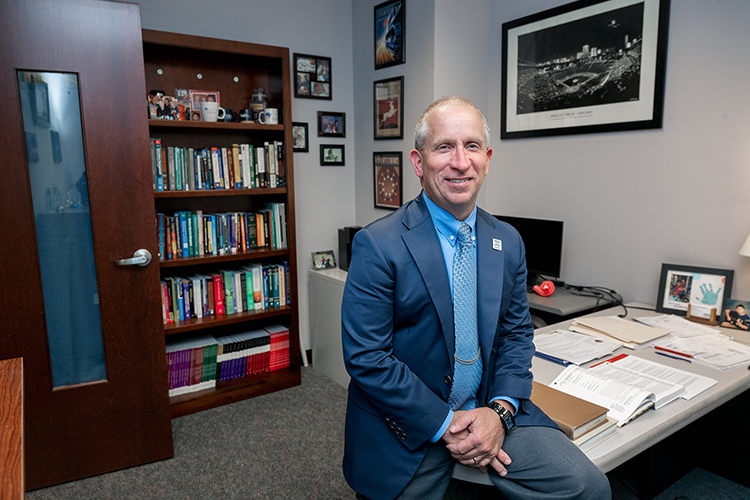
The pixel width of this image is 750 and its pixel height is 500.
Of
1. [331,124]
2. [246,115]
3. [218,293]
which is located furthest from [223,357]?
[331,124]

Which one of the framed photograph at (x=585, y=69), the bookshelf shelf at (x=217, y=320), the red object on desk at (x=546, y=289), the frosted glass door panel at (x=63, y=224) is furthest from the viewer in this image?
the bookshelf shelf at (x=217, y=320)

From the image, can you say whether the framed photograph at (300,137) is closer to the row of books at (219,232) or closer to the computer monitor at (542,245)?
the row of books at (219,232)

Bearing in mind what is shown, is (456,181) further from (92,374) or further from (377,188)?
(377,188)

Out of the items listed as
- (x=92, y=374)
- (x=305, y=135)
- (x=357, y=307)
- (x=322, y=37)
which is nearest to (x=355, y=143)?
(x=305, y=135)

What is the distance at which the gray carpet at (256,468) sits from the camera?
2115 mm

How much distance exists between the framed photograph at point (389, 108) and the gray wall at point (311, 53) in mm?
310

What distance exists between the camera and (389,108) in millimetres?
3229

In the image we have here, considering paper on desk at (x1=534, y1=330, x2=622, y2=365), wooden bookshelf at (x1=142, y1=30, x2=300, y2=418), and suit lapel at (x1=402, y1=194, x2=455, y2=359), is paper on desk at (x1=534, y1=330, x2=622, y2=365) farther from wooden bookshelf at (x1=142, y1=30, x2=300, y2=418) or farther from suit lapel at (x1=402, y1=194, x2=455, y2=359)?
wooden bookshelf at (x1=142, y1=30, x2=300, y2=418)

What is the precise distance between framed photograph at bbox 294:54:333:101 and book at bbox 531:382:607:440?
8.32 feet

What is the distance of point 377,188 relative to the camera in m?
3.42

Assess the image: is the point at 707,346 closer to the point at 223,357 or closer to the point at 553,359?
the point at 553,359

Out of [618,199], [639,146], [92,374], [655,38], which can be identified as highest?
[655,38]

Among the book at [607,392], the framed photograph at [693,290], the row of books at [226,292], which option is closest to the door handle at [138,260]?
the row of books at [226,292]

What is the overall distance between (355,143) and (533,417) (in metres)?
2.62
